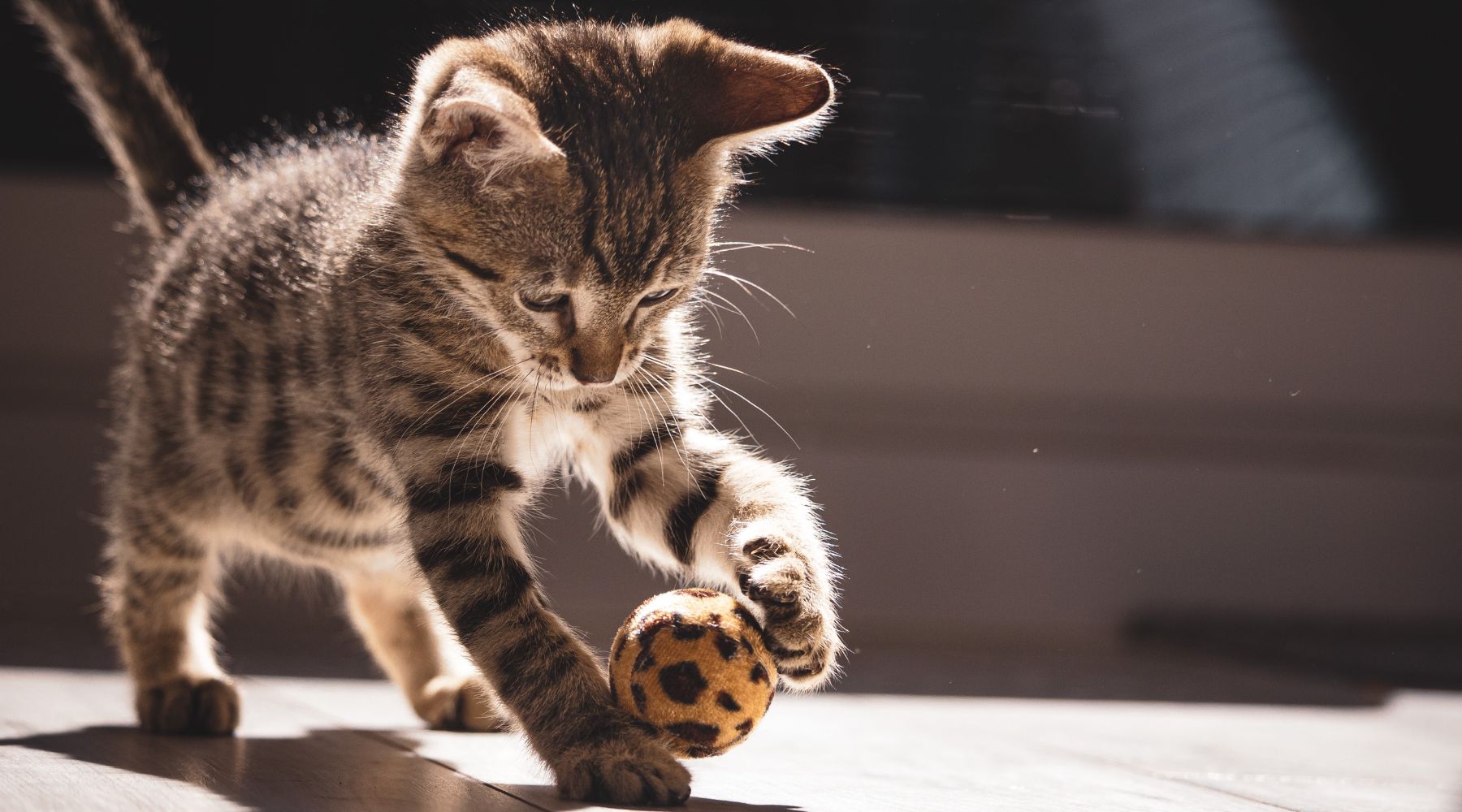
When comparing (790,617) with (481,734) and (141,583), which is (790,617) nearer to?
(481,734)

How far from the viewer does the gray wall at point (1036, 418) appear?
280 cm

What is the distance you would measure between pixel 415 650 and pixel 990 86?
1.63 m

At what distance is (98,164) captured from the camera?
2.84 metres

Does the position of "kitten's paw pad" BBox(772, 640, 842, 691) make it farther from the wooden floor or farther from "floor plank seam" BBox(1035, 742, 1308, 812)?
"floor plank seam" BBox(1035, 742, 1308, 812)

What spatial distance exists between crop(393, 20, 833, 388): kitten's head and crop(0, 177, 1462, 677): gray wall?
45.3 inches

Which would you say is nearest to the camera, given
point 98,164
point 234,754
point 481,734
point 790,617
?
point 790,617

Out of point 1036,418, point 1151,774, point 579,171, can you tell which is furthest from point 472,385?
point 1036,418

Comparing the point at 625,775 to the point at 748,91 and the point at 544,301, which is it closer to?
the point at 544,301

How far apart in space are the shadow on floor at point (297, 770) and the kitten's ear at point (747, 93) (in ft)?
2.41

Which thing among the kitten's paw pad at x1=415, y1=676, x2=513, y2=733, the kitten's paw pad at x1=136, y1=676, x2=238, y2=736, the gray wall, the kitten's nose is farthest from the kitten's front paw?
the gray wall

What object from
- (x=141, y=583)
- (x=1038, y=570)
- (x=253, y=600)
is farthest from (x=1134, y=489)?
(x=141, y=583)

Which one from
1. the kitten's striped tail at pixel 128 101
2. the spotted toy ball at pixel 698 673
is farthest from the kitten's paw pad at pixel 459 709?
the kitten's striped tail at pixel 128 101

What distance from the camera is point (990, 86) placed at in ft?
9.39

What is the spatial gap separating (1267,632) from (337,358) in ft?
6.90
